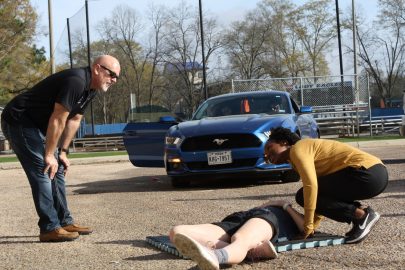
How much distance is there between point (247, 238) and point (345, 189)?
3.38ft

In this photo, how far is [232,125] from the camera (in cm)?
848

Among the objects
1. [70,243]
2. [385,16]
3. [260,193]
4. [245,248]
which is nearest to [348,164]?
[245,248]

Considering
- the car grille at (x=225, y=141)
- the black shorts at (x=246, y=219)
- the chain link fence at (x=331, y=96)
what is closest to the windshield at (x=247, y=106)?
the car grille at (x=225, y=141)

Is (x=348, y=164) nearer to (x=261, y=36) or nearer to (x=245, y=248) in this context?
(x=245, y=248)

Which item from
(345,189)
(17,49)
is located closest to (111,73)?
(345,189)

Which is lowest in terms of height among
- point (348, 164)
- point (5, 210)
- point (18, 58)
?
point (5, 210)

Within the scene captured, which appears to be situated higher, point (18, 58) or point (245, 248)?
point (18, 58)

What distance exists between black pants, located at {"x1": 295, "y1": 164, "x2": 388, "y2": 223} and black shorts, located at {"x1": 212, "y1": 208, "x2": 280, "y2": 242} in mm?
470

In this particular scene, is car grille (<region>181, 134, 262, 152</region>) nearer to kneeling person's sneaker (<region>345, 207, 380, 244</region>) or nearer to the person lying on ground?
kneeling person's sneaker (<region>345, 207, 380, 244</region>)

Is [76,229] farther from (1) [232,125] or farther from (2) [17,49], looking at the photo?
(2) [17,49]

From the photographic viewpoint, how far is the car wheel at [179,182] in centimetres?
891

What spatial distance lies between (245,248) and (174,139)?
504cm

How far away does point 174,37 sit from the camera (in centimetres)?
5094

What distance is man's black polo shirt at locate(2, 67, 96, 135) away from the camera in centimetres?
485
